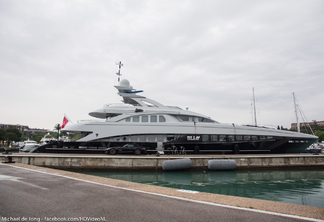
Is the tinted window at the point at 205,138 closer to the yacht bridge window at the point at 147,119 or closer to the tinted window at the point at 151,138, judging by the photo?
the yacht bridge window at the point at 147,119

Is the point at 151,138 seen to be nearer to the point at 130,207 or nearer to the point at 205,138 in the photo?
the point at 205,138

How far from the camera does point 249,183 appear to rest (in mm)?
11344

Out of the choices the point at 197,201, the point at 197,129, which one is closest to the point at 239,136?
the point at 197,129

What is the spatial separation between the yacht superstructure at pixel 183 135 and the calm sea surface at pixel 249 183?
19.4 feet

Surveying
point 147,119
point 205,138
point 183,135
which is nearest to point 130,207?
point 183,135

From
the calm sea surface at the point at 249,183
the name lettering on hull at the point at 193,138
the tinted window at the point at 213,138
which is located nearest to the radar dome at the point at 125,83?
the name lettering on hull at the point at 193,138

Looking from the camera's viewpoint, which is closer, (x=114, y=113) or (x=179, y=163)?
(x=179, y=163)

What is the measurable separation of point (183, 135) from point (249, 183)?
989 centimetres

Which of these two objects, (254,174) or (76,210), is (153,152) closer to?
(254,174)

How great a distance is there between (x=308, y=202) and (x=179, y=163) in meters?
7.78

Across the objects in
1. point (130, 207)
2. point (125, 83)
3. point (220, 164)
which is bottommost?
point (220, 164)

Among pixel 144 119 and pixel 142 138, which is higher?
pixel 144 119

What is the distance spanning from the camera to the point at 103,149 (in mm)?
19438

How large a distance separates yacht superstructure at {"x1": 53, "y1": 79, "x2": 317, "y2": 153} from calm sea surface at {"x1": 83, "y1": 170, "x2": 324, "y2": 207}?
19.4 ft
